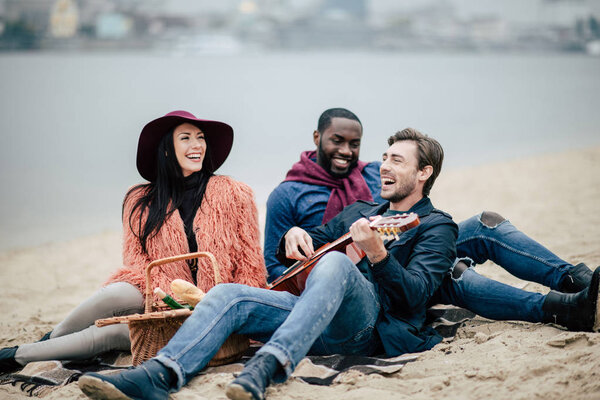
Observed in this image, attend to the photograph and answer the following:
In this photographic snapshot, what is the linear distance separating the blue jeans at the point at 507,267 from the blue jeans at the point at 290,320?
659 millimetres

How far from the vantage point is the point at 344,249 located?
3295 millimetres

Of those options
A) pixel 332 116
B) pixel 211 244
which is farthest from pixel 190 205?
pixel 332 116

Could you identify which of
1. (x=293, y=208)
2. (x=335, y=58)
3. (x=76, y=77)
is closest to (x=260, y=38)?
(x=335, y=58)

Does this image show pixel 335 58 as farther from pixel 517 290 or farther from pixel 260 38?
pixel 517 290

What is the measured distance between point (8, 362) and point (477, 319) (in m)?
2.81

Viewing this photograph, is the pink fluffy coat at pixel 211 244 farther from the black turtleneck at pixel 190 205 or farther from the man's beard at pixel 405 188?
the man's beard at pixel 405 188

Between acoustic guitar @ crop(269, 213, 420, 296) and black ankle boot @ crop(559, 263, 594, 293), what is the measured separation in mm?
1053

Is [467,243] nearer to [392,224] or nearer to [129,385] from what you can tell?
[392,224]

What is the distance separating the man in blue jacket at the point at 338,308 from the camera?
2658 millimetres

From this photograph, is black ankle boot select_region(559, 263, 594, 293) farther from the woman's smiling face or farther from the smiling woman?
the woman's smiling face

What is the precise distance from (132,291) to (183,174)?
2.72 feet

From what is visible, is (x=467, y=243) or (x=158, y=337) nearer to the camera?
(x=158, y=337)

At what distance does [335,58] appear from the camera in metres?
64.8

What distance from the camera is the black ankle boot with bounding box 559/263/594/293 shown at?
3.39m
